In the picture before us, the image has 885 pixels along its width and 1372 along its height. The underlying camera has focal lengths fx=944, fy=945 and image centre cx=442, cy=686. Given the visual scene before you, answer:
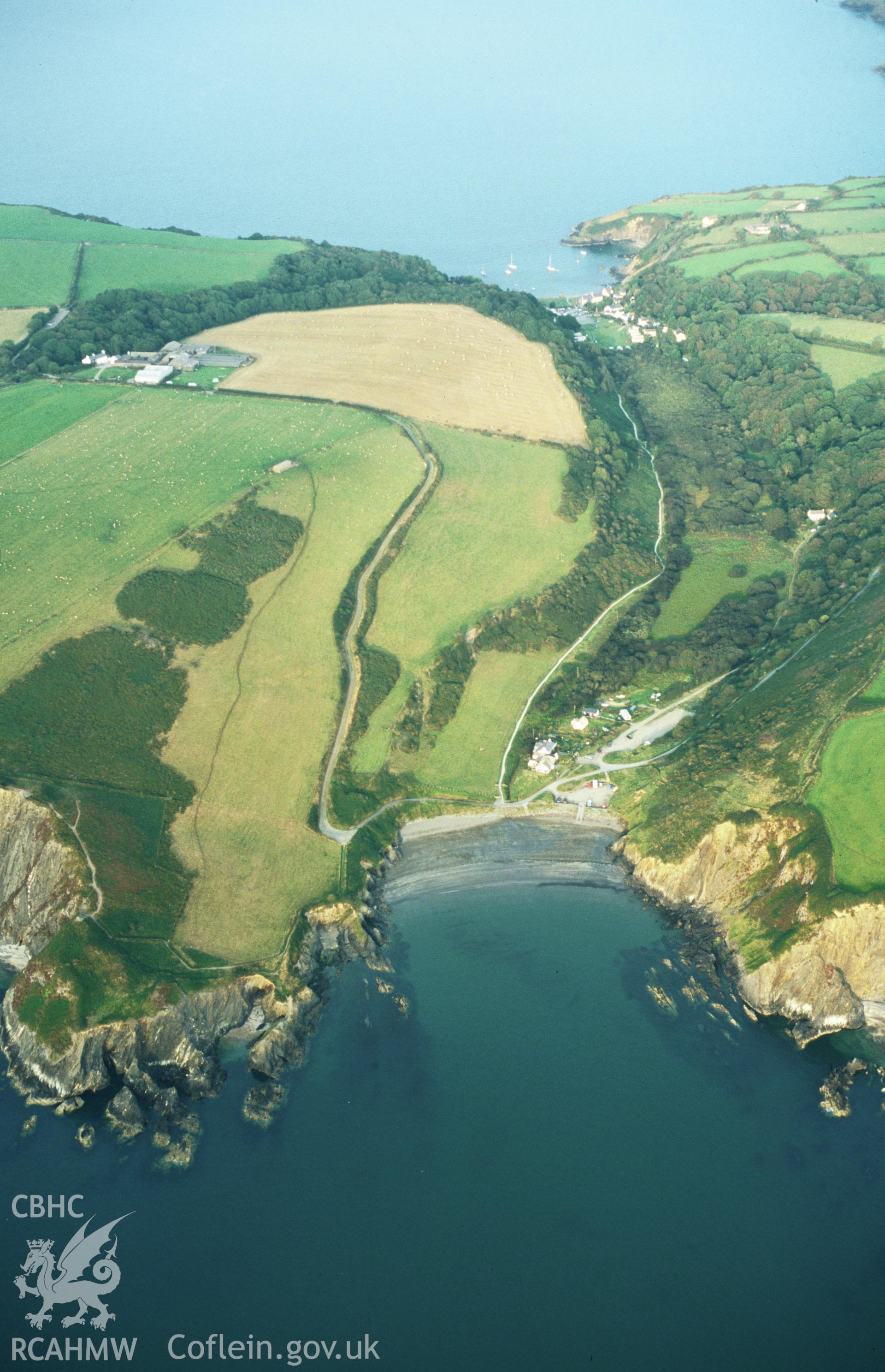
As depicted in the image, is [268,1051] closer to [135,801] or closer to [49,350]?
[135,801]

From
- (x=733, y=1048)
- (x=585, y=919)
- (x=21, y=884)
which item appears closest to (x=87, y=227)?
(x=21, y=884)

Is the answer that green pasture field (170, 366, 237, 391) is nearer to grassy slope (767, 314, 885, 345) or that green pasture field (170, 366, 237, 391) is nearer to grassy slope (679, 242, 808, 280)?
grassy slope (767, 314, 885, 345)

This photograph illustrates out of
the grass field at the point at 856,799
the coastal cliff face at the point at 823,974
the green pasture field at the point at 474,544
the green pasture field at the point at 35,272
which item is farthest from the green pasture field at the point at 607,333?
the coastal cliff face at the point at 823,974

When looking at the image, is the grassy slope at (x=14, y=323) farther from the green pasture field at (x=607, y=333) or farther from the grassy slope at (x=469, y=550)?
the green pasture field at (x=607, y=333)

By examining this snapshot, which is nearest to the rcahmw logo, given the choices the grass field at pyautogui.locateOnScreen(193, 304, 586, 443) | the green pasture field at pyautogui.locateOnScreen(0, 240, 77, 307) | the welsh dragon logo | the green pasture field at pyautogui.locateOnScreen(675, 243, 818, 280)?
the welsh dragon logo

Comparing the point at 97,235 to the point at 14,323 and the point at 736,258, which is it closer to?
the point at 14,323
